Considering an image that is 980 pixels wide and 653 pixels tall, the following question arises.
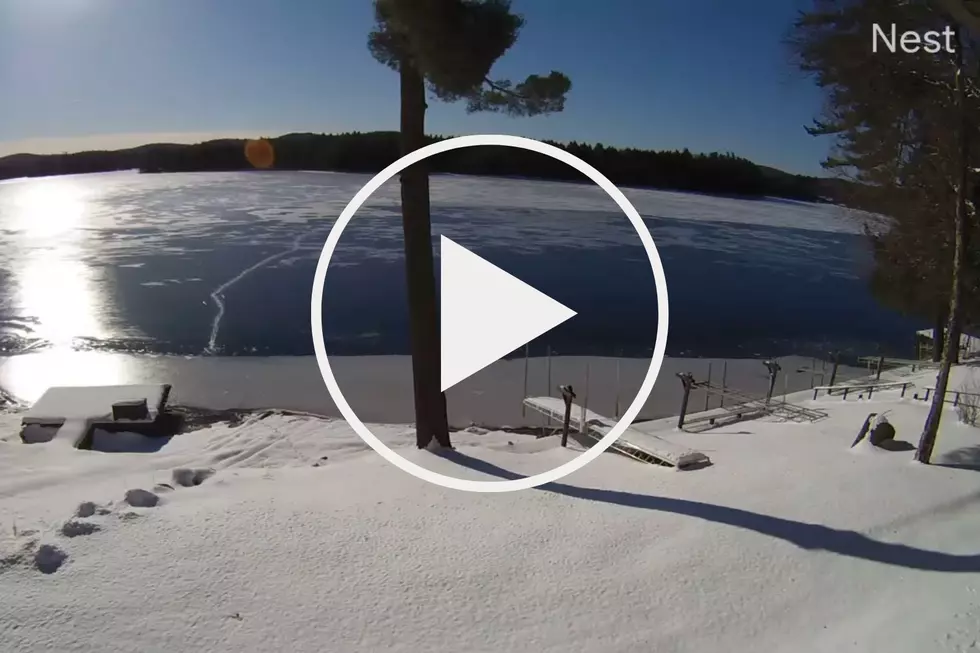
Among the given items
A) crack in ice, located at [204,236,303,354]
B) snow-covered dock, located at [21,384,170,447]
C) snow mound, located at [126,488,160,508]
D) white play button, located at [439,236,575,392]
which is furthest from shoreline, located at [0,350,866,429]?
snow mound, located at [126,488,160,508]

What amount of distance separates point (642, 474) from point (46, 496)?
18.0ft

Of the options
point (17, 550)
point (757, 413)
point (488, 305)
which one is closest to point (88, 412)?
point (17, 550)

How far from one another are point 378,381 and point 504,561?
39.0 ft

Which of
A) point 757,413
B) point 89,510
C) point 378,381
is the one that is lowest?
point 378,381

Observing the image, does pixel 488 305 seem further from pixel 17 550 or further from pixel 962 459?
pixel 962 459

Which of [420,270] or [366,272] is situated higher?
[420,270]

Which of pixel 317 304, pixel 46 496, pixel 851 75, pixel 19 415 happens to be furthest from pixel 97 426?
pixel 851 75

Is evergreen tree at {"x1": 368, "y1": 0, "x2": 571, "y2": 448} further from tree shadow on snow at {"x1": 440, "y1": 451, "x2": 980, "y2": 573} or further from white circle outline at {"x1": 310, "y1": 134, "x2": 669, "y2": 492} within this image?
tree shadow on snow at {"x1": 440, "y1": 451, "x2": 980, "y2": 573}

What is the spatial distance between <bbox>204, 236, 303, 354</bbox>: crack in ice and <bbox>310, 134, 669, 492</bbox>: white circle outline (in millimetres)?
14098

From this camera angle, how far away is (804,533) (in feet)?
16.4

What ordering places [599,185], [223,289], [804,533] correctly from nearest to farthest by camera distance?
1. [804,533]
2. [599,185]
3. [223,289]

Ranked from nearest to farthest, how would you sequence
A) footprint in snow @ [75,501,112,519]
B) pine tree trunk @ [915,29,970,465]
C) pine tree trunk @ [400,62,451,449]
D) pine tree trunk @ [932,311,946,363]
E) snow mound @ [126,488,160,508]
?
footprint in snow @ [75,501,112,519]
snow mound @ [126,488,160,508]
pine tree trunk @ [915,29,970,465]
pine tree trunk @ [400,62,451,449]
pine tree trunk @ [932,311,946,363]

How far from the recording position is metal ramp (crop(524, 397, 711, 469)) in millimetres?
7617

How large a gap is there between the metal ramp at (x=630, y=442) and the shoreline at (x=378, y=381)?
2.53 ft
